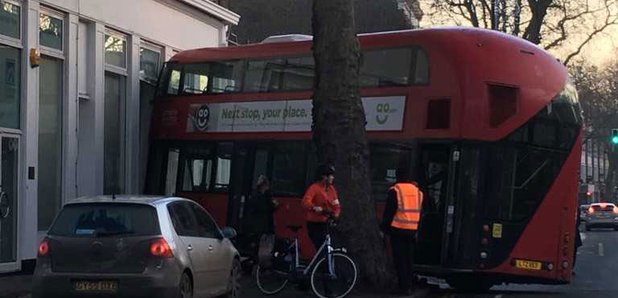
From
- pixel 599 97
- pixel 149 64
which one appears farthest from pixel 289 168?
pixel 599 97

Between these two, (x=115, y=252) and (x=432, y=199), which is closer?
(x=115, y=252)

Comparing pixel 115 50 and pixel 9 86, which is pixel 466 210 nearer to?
pixel 9 86

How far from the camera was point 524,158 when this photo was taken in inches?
579

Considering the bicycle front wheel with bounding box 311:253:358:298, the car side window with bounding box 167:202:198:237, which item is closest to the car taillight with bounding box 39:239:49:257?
the car side window with bounding box 167:202:198:237

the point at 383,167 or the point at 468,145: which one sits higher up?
the point at 468,145

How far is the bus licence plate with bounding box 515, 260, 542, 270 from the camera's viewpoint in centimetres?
1453

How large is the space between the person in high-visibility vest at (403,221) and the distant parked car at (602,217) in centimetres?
3823

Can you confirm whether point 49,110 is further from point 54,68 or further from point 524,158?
point 524,158

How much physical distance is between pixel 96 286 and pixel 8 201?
5.89 m

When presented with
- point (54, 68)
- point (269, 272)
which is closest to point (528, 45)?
point (269, 272)

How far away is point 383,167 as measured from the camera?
1543cm

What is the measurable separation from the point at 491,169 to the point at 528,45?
2202mm

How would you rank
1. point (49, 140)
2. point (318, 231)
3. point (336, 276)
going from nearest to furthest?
point (336, 276) → point (318, 231) → point (49, 140)

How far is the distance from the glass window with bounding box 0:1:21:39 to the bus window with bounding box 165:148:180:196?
3.72m
